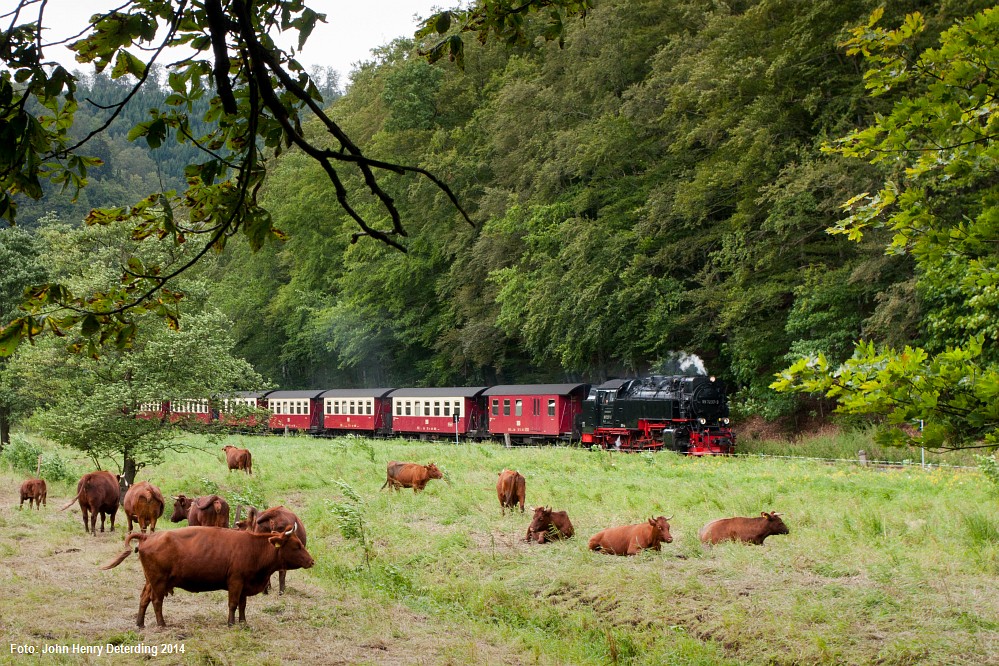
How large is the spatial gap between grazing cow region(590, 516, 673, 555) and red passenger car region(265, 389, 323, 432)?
100ft

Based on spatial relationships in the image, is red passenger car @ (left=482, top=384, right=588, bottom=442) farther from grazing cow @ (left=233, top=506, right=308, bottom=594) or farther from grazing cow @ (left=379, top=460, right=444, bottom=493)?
grazing cow @ (left=233, top=506, right=308, bottom=594)

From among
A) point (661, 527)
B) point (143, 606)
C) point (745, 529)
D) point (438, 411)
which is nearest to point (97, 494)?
point (143, 606)

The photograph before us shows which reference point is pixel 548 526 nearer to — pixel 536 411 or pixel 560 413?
pixel 560 413

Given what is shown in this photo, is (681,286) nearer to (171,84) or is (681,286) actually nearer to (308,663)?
(308,663)

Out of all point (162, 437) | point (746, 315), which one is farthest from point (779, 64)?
point (162, 437)

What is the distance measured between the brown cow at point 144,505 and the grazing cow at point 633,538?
6805mm

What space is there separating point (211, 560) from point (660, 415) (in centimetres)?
2090

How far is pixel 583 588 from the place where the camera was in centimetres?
964

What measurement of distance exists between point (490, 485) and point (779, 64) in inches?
645

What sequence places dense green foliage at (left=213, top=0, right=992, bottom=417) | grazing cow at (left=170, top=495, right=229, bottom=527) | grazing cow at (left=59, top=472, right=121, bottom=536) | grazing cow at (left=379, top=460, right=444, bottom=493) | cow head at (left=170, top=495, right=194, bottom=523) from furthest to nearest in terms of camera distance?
dense green foliage at (left=213, top=0, right=992, bottom=417) < grazing cow at (left=379, top=460, right=444, bottom=493) < cow head at (left=170, top=495, right=194, bottom=523) < grazing cow at (left=59, top=472, right=121, bottom=536) < grazing cow at (left=170, top=495, right=229, bottom=527)

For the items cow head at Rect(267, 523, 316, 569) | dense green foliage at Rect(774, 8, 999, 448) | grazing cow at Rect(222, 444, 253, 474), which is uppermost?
dense green foliage at Rect(774, 8, 999, 448)

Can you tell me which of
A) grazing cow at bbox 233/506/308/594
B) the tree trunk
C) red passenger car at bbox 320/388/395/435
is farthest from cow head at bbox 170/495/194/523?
red passenger car at bbox 320/388/395/435

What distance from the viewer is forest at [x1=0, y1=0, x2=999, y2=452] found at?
23531 millimetres

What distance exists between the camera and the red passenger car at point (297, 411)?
40438 mm
